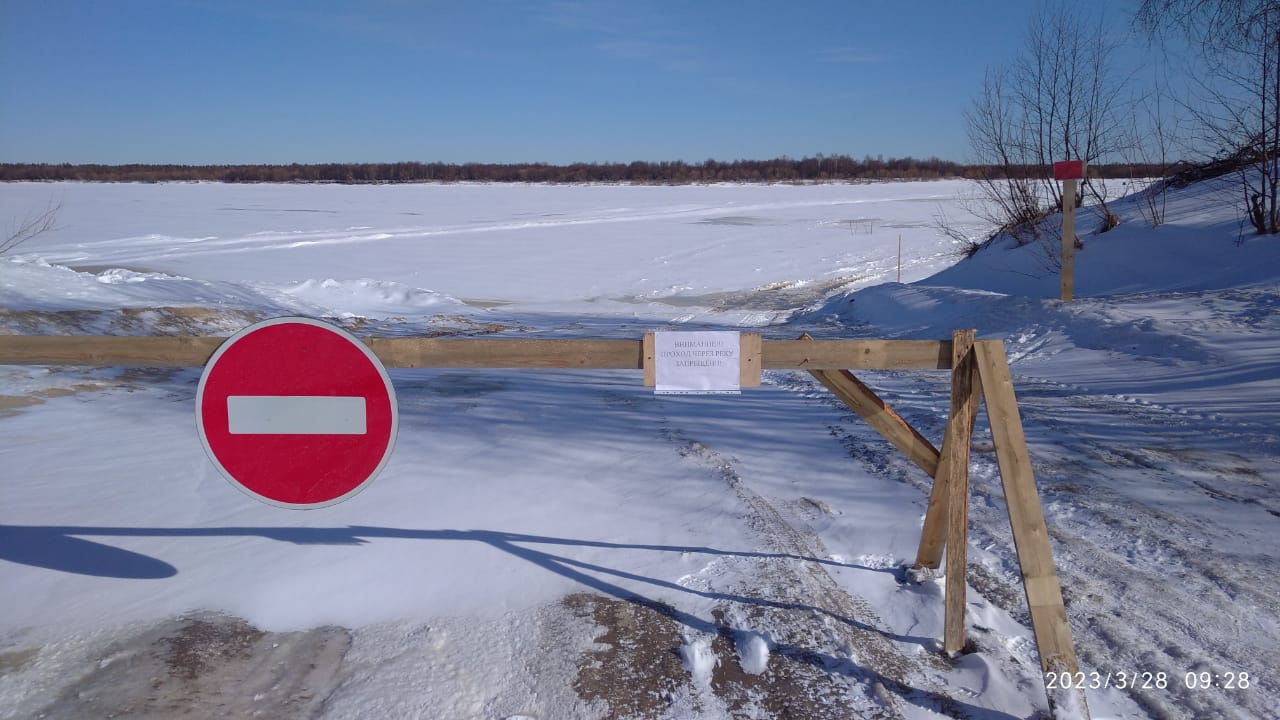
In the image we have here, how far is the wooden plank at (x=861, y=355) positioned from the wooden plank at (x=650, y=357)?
0.42 meters

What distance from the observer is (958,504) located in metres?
3.18

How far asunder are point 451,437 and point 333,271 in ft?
56.9

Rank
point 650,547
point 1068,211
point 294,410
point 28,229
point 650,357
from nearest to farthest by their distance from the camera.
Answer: point 294,410 < point 650,357 < point 650,547 < point 1068,211 < point 28,229

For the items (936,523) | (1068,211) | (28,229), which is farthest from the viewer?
(28,229)

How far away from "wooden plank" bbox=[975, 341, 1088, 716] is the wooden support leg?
14 cm

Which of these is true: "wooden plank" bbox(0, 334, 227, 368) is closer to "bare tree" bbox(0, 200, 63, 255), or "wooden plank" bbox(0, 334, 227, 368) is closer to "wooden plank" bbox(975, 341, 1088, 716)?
"wooden plank" bbox(975, 341, 1088, 716)

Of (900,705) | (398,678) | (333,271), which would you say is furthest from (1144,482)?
(333,271)

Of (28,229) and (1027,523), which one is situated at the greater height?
(28,229)

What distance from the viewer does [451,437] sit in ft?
19.7

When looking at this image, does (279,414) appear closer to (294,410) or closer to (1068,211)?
(294,410)

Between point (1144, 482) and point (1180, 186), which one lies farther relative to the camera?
point (1180, 186)

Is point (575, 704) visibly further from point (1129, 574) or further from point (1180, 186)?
point (1180, 186)

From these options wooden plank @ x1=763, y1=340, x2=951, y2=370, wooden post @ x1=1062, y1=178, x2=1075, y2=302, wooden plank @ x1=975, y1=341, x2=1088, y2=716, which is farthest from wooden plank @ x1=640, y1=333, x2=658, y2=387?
wooden post @ x1=1062, y1=178, x2=1075, y2=302

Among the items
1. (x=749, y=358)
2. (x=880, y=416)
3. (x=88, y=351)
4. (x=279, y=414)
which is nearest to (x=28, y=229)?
(x=88, y=351)
